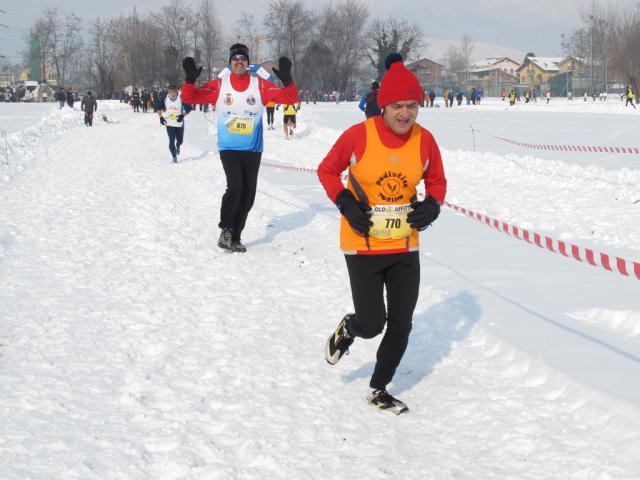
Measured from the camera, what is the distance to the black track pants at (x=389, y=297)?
12.6 ft

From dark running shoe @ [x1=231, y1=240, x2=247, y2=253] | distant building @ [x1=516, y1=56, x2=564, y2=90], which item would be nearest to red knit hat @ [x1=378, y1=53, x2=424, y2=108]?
dark running shoe @ [x1=231, y1=240, x2=247, y2=253]

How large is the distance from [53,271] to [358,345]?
3180 mm

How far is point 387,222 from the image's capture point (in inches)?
149

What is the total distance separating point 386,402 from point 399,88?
1.64 metres

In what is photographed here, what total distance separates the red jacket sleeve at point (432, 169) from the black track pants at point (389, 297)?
345mm

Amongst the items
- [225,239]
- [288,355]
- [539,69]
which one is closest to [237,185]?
[225,239]

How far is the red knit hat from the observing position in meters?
3.63

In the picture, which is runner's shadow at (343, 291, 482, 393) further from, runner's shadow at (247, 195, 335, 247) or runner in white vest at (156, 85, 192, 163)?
runner in white vest at (156, 85, 192, 163)

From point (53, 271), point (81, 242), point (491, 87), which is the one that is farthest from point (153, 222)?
point (491, 87)

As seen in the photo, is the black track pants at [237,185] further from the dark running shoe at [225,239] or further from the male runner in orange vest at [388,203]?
the male runner in orange vest at [388,203]

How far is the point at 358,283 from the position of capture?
389 centimetres

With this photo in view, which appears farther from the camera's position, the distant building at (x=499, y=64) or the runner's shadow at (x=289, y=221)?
the distant building at (x=499, y=64)

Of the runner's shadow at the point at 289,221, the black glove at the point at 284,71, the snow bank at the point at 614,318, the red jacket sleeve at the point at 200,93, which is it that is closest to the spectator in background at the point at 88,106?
the runner's shadow at the point at 289,221

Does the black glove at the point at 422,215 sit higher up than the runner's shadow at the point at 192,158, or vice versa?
the black glove at the point at 422,215
